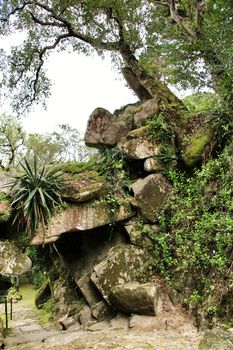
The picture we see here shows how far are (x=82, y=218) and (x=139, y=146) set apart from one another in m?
2.38

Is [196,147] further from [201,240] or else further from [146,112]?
[201,240]

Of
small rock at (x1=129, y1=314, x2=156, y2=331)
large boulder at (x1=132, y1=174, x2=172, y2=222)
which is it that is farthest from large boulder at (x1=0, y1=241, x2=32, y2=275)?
large boulder at (x1=132, y1=174, x2=172, y2=222)

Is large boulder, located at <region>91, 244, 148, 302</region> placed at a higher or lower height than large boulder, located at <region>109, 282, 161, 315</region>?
higher

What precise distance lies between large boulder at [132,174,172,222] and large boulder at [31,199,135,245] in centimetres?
32

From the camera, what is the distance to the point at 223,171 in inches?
276

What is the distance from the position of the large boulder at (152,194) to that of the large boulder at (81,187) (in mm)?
952

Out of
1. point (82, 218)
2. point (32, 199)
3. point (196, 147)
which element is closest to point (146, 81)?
point (196, 147)

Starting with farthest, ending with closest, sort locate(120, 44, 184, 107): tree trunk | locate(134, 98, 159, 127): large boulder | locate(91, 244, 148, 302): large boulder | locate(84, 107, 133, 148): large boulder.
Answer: locate(120, 44, 184, 107): tree trunk
locate(84, 107, 133, 148): large boulder
locate(134, 98, 159, 127): large boulder
locate(91, 244, 148, 302): large boulder

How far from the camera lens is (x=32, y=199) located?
6.57m

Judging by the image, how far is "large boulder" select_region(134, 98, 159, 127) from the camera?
882cm

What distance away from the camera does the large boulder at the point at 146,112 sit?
882 cm

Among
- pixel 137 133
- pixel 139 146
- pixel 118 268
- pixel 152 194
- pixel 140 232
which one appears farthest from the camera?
pixel 137 133

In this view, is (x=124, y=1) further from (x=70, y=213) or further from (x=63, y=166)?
(x=70, y=213)

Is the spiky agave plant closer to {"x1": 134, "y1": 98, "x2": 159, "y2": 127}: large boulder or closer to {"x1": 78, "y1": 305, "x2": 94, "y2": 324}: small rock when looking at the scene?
{"x1": 78, "y1": 305, "x2": 94, "y2": 324}: small rock
